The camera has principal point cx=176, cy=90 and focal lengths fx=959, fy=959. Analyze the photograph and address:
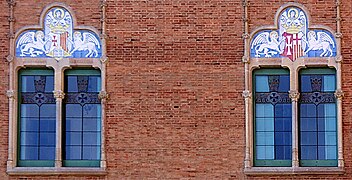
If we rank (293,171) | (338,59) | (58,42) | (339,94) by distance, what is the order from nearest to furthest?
(293,171), (339,94), (338,59), (58,42)

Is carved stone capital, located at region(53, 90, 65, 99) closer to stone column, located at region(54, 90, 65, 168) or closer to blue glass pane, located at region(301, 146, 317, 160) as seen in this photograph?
stone column, located at region(54, 90, 65, 168)

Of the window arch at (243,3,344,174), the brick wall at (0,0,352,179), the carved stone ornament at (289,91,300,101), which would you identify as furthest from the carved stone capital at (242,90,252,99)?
the carved stone ornament at (289,91,300,101)

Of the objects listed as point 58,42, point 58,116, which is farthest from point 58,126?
point 58,42

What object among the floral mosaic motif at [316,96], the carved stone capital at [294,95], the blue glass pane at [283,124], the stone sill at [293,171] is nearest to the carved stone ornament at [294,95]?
the carved stone capital at [294,95]

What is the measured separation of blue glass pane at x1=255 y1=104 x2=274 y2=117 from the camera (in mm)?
21766

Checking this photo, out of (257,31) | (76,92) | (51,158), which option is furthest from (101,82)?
(257,31)

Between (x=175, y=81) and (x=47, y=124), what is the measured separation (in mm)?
3076

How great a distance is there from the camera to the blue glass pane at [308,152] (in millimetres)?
21594

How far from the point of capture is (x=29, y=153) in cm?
2178

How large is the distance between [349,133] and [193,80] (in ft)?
12.1

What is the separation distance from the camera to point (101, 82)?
21.8 metres

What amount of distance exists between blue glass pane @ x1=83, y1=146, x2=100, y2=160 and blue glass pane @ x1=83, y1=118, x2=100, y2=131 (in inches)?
17.0

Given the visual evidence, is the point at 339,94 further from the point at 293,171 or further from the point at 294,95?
the point at 293,171

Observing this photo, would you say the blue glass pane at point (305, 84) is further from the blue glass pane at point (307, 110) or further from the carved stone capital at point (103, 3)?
the carved stone capital at point (103, 3)
